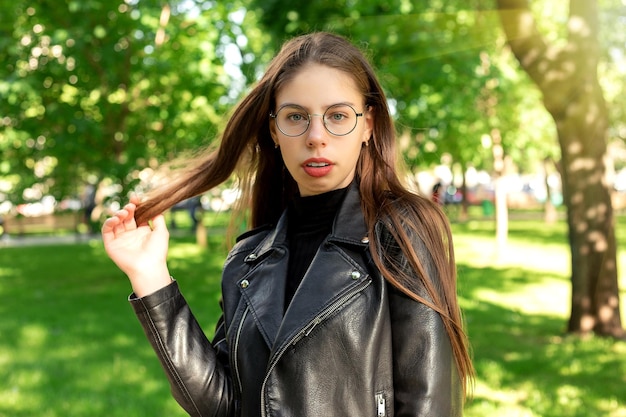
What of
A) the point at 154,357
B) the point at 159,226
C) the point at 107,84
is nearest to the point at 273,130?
the point at 159,226

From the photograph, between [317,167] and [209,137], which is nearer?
[317,167]

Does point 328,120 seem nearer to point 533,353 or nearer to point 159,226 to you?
point 159,226

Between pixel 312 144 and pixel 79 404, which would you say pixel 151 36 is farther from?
pixel 312 144

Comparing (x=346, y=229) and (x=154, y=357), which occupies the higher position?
(x=346, y=229)

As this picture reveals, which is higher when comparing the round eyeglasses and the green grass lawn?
the round eyeglasses

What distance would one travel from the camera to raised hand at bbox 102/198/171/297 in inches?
78.4

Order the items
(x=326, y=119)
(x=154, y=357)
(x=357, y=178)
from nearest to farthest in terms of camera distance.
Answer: (x=326, y=119) → (x=357, y=178) → (x=154, y=357)

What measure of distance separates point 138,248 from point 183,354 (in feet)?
1.11

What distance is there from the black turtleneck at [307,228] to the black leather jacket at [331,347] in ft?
0.30

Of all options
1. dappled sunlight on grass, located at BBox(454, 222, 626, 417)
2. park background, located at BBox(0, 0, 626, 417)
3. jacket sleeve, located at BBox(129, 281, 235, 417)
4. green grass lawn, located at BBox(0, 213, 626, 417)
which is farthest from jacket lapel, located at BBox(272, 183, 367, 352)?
green grass lawn, located at BBox(0, 213, 626, 417)

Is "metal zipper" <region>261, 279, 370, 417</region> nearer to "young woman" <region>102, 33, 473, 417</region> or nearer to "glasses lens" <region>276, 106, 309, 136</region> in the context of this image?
"young woman" <region>102, 33, 473, 417</region>

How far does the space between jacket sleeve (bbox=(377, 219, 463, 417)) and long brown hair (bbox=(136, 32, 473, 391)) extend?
30 mm

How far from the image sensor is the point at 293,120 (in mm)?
2021

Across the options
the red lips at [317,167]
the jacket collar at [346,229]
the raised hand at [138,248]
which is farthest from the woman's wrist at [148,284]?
the red lips at [317,167]
